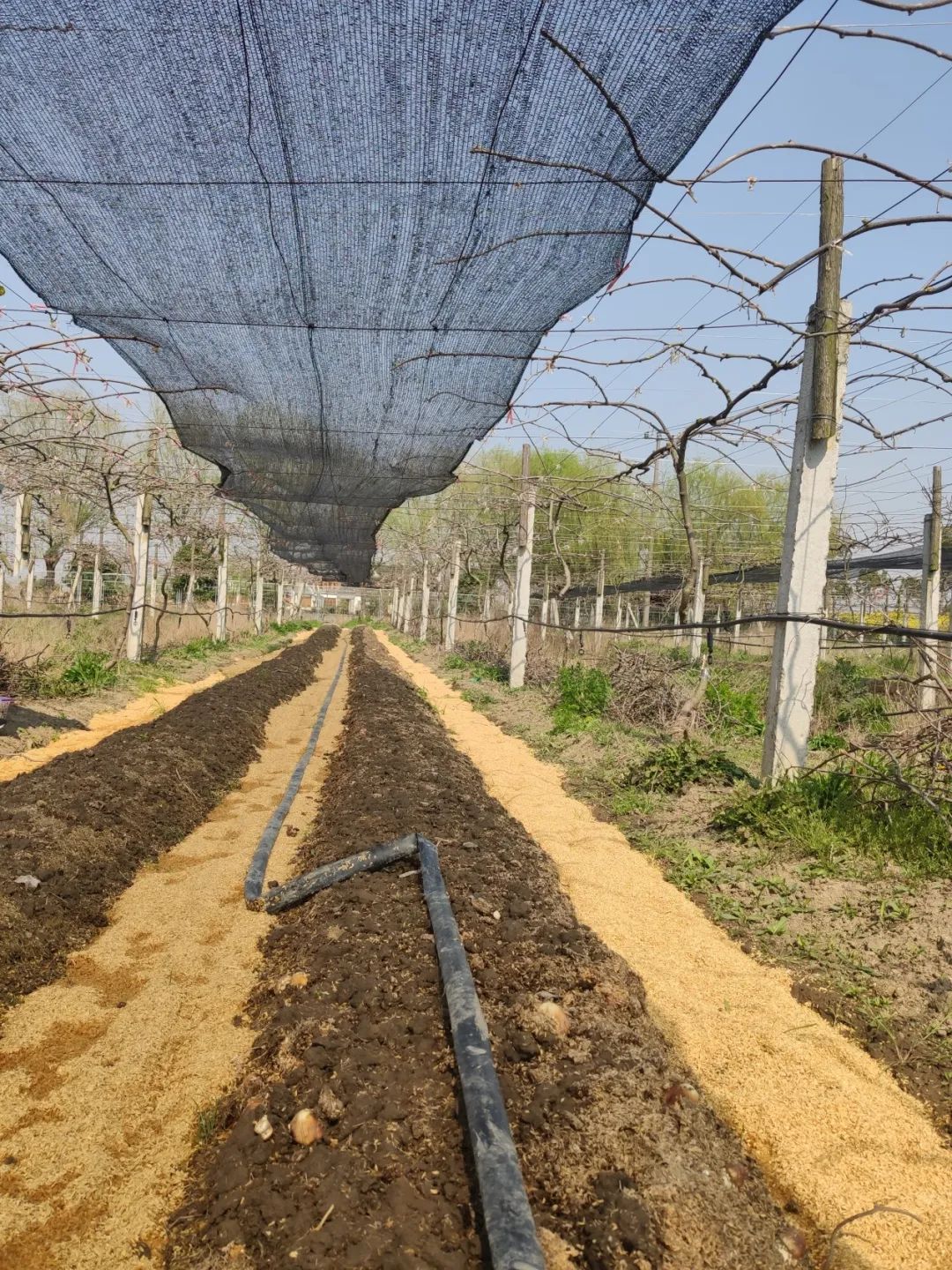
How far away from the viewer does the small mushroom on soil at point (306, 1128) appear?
81.2 inches

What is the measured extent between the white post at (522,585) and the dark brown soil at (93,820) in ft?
20.8

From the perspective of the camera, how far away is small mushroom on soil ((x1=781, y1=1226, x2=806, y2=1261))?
6.03 ft

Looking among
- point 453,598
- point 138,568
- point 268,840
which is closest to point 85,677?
point 138,568

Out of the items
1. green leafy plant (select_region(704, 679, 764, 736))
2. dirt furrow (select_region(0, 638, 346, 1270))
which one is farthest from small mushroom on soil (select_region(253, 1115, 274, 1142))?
green leafy plant (select_region(704, 679, 764, 736))

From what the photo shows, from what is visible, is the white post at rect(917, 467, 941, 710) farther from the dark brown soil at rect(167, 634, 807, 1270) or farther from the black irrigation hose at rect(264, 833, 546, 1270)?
the black irrigation hose at rect(264, 833, 546, 1270)

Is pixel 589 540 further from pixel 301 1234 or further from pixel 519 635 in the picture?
pixel 301 1234

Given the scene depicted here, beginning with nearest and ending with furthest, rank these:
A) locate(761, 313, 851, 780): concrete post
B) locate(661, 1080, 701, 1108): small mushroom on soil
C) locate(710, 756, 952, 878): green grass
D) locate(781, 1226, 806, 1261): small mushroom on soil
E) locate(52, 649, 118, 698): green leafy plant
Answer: locate(781, 1226, 806, 1261): small mushroom on soil, locate(661, 1080, 701, 1108): small mushroom on soil, locate(710, 756, 952, 878): green grass, locate(761, 313, 851, 780): concrete post, locate(52, 649, 118, 698): green leafy plant

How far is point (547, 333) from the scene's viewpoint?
521 centimetres

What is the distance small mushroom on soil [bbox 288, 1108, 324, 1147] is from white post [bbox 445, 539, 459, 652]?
59.4 ft

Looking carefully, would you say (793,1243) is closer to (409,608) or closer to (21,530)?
(21,530)

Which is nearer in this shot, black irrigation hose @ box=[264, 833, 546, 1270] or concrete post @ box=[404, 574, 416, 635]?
black irrigation hose @ box=[264, 833, 546, 1270]

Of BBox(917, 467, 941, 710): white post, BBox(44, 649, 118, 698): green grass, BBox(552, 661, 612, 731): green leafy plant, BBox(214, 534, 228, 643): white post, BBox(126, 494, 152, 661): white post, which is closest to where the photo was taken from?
BBox(552, 661, 612, 731): green leafy plant

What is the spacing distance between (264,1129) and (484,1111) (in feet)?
2.09

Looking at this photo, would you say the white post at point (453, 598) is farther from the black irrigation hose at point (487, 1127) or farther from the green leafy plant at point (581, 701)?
the black irrigation hose at point (487, 1127)
